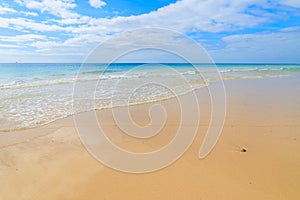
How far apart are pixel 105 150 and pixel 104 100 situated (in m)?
4.31

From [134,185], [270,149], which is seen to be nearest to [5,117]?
[134,185]

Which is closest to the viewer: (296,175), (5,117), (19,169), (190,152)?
(296,175)

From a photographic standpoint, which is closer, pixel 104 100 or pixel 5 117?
pixel 5 117

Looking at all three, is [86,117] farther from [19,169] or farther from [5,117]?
[19,169]

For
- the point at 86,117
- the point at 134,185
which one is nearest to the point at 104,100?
the point at 86,117

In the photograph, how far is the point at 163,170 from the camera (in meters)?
2.90

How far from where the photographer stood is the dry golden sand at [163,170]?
7.97ft

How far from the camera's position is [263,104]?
6582mm

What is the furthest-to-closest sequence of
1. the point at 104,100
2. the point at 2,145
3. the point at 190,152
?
the point at 104,100, the point at 2,145, the point at 190,152

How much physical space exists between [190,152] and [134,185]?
129 centimetres

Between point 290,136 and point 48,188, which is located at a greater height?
point 290,136

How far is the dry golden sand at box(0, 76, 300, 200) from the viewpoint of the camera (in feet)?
7.97

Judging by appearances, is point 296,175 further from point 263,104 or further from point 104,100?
point 104,100

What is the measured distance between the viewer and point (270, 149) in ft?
11.4
